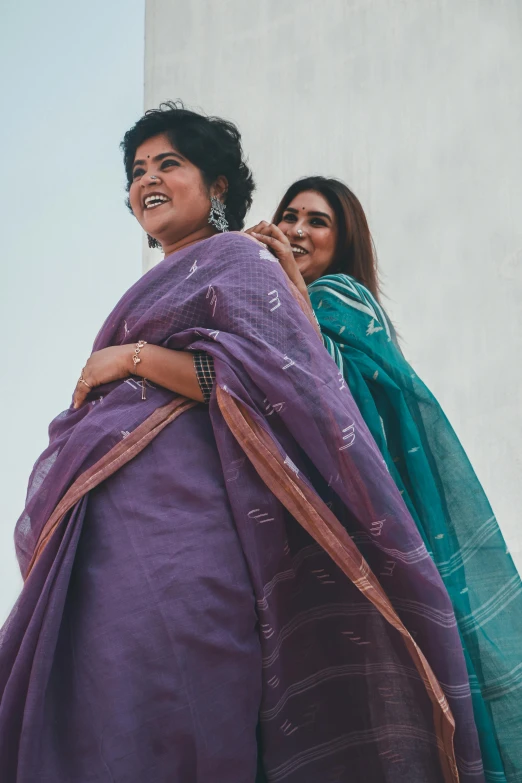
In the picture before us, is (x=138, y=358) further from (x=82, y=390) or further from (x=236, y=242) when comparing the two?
(x=236, y=242)

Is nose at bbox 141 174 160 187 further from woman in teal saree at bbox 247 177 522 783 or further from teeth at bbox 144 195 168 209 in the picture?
woman in teal saree at bbox 247 177 522 783

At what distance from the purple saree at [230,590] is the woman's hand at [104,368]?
22 millimetres

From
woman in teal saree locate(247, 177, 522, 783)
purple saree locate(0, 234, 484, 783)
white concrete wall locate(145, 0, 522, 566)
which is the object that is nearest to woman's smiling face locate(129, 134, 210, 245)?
woman in teal saree locate(247, 177, 522, 783)

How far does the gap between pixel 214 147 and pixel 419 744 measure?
3.85ft

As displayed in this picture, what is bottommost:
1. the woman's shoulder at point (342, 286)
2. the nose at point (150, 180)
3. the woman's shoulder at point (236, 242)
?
the woman's shoulder at point (342, 286)

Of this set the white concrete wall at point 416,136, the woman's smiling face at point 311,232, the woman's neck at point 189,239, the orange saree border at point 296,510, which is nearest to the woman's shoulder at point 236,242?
the woman's neck at point 189,239

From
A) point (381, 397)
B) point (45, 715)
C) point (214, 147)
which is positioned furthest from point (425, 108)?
point (45, 715)

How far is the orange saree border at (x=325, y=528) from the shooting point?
133cm

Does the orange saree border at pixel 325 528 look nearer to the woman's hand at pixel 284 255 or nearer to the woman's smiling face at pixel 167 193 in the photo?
the woman's hand at pixel 284 255

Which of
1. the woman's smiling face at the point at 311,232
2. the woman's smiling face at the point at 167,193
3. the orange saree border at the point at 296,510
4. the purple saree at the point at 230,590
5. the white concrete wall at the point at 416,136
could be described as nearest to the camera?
the purple saree at the point at 230,590

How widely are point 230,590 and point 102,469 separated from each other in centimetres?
27

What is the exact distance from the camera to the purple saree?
122 cm

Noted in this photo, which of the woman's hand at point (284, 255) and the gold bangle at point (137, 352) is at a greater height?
the woman's hand at point (284, 255)

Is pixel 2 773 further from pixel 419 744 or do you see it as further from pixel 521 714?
pixel 521 714
